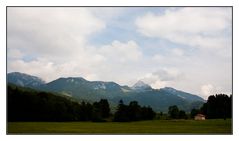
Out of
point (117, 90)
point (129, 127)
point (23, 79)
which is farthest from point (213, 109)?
point (23, 79)

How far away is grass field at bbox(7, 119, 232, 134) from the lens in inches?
977

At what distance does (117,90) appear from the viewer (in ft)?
81.4

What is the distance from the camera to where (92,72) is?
24938mm

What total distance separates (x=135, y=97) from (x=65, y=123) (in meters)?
1.28

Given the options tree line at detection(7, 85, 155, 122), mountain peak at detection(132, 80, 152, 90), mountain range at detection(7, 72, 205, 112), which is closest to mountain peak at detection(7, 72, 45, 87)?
mountain range at detection(7, 72, 205, 112)

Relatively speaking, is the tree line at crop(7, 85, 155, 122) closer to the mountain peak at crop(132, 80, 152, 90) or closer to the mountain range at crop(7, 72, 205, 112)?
the mountain range at crop(7, 72, 205, 112)

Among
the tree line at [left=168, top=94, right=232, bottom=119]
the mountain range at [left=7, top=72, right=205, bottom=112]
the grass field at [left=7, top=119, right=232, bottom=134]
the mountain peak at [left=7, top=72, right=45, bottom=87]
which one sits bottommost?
the grass field at [left=7, top=119, right=232, bottom=134]

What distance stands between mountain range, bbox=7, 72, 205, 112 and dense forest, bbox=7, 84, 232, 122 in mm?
98

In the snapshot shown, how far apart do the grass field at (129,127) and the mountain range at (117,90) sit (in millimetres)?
284

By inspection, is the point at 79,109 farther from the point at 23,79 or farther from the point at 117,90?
the point at 23,79

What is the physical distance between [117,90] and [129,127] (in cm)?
67

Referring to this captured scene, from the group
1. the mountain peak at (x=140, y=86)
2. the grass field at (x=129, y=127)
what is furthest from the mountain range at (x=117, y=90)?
the grass field at (x=129, y=127)
